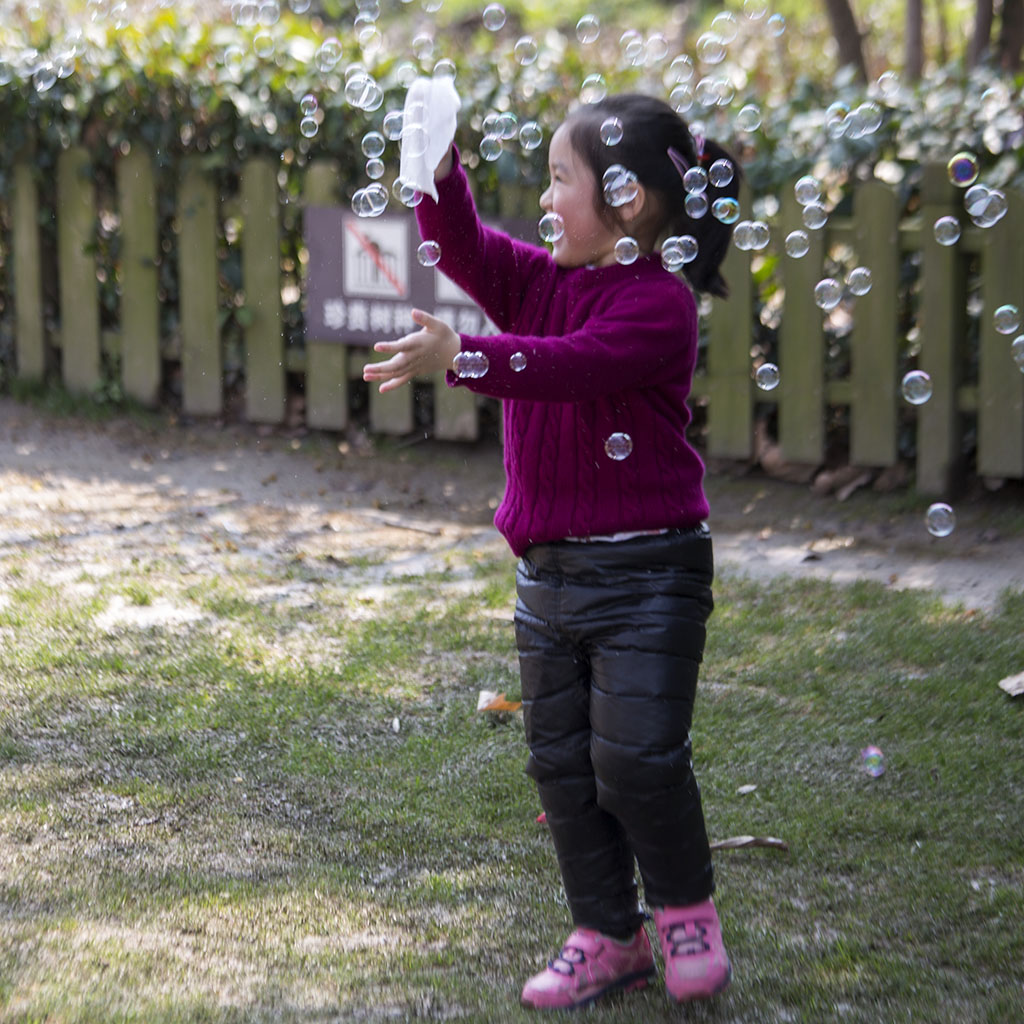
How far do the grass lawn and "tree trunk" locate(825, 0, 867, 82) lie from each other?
4.73 meters

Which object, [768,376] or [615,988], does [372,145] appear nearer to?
[768,376]

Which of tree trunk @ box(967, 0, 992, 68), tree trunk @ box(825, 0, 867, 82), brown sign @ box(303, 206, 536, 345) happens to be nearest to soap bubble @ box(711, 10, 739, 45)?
brown sign @ box(303, 206, 536, 345)

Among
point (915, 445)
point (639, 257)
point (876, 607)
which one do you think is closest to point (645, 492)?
point (639, 257)

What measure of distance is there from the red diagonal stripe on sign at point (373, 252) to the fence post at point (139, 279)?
3.57 ft

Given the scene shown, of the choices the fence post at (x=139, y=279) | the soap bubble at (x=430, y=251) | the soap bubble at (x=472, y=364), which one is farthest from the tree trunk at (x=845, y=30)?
the soap bubble at (x=472, y=364)

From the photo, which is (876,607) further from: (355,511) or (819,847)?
(355,511)

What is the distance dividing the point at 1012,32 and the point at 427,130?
20.3 feet

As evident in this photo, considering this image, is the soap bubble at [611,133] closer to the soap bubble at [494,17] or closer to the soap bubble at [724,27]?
the soap bubble at [494,17]

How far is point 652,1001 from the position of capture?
2355 millimetres

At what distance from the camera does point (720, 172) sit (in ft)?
8.36

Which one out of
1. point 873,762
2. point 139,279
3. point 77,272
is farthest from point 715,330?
point 77,272

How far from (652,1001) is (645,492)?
2.83 ft

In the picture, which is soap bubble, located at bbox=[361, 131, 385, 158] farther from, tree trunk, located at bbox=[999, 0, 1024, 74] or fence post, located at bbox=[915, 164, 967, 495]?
tree trunk, located at bbox=[999, 0, 1024, 74]

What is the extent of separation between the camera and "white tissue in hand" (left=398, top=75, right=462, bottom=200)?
2336 mm
